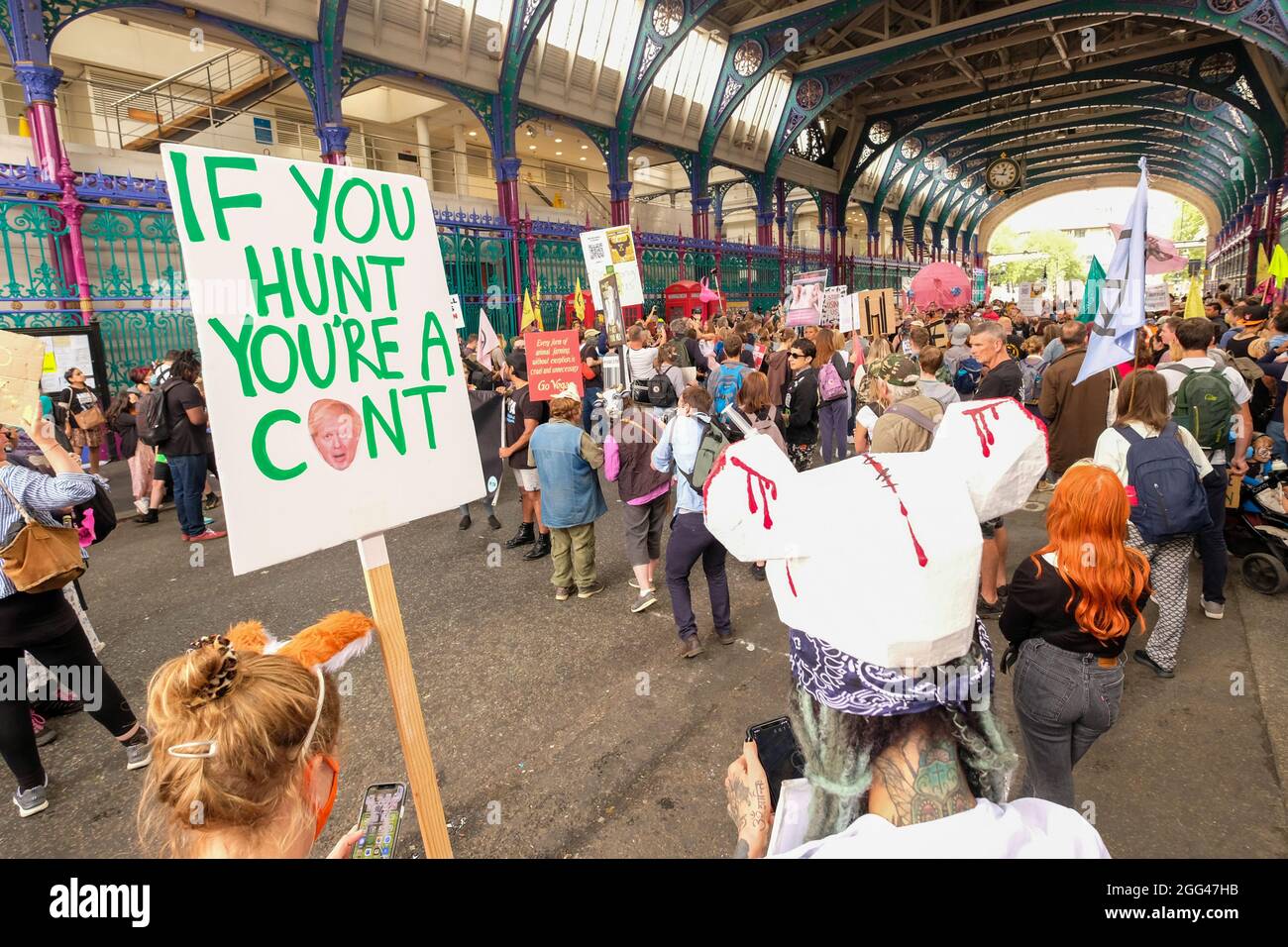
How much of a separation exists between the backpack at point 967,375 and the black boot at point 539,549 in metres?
5.16

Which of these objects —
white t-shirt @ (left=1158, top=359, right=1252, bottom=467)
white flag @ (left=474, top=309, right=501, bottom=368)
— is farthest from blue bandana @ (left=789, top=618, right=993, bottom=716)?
white flag @ (left=474, top=309, right=501, bottom=368)

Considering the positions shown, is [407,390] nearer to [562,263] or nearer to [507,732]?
[507,732]

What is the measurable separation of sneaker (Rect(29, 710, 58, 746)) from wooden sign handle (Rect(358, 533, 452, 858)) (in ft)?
10.6

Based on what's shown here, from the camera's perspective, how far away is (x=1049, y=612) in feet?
7.59

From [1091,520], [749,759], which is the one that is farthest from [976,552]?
[1091,520]

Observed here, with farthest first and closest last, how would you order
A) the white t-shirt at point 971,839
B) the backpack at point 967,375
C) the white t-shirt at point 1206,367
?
the backpack at point 967,375 → the white t-shirt at point 1206,367 → the white t-shirt at point 971,839

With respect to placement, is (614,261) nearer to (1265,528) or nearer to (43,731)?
(1265,528)

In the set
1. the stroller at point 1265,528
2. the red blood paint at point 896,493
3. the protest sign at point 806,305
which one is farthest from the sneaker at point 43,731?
the protest sign at point 806,305

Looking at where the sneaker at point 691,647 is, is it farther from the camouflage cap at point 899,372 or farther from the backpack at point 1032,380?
the backpack at point 1032,380

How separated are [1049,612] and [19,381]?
3.85 meters

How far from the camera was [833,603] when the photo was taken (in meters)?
1.17

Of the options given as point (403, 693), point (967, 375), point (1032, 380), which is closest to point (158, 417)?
point (403, 693)

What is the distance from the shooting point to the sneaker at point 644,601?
4.96 meters

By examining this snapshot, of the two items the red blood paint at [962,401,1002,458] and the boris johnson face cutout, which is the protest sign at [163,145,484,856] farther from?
the red blood paint at [962,401,1002,458]
